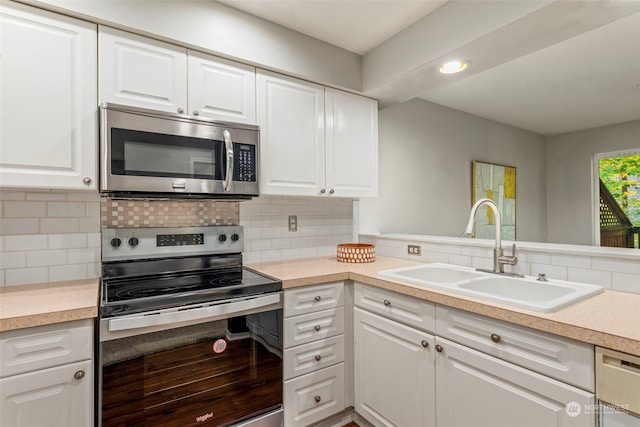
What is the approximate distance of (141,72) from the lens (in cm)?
155

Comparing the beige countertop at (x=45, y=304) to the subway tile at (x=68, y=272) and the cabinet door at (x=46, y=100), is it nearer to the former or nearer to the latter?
the subway tile at (x=68, y=272)

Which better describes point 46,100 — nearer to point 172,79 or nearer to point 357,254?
point 172,79

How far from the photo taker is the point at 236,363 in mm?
1487

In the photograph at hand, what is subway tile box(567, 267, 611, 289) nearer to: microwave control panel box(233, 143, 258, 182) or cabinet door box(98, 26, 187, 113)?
microwave control panel box(233, 143, 258, 182)

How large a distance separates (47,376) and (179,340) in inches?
16.6

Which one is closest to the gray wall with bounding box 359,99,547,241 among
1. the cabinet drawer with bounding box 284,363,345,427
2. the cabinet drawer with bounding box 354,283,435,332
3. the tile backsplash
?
the cabinet drawer with bounding box 354,283,435,332

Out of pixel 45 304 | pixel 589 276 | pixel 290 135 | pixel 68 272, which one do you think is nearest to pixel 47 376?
pixel 45 304

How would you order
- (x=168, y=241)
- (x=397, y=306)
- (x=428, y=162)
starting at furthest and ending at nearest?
(x=428, y=162) < (x=168, y=241) < (x=397, y=306)

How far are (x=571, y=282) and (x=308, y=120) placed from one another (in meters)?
1.62

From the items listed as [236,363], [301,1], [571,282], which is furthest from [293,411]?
[301,1]

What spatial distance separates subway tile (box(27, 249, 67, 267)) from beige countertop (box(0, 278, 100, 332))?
103mm

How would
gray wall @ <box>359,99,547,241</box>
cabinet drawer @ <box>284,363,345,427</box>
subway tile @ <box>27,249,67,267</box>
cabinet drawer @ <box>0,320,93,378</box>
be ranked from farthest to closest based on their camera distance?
gray wall @ <box>359,99,547,241</box>
cabinet drawer @ <box>284,363,345,427</box>
subway tile @ <box>27,249,67,267</box>
cabinet drawer @ <box>0,320,93,378</box>

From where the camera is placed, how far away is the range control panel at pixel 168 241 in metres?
1.69

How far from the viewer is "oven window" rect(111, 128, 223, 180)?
57.5 inches
